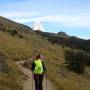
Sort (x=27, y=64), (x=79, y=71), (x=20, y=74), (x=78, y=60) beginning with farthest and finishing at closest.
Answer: (x=78, y=60)
(x=79, y=71)
(x=27, y=64)
(x=20, y=74)

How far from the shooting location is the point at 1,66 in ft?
96.7

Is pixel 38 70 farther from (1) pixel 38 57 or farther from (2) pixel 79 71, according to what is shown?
(2) pixel 79 71

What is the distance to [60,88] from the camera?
28.0 metres

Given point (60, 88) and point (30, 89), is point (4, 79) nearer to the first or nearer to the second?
point (30, 89)

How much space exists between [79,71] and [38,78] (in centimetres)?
3224

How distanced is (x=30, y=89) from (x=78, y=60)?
108ft

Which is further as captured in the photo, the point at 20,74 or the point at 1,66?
the point at 20,74

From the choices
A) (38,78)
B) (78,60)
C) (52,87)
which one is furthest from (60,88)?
(78,60)

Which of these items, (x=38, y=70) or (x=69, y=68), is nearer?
(x=38, y=70)

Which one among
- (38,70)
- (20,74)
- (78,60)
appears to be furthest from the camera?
(78,60)

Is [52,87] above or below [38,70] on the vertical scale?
below

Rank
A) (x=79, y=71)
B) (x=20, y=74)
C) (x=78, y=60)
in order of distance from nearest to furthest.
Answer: (x=20, y=74) → (x=79, y=71) → (x=78, y=60)

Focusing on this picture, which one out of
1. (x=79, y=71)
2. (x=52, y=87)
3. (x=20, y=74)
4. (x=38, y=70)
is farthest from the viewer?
(x=79, y=71)

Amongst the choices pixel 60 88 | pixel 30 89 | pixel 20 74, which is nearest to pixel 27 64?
pixel 20 74
